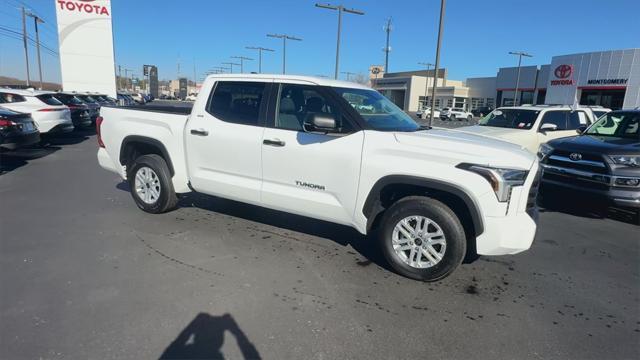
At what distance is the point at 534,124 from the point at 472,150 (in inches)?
292

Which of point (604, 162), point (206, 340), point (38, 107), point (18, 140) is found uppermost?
point (38, 107)

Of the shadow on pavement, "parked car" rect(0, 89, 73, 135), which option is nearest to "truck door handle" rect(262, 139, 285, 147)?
the shadow on pavement

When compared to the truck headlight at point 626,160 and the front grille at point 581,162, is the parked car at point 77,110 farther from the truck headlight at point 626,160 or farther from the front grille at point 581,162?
the truck headlight at point 626,160

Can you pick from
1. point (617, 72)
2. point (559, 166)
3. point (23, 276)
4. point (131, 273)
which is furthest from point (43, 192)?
point (617, 72)

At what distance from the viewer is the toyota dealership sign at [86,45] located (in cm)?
2988

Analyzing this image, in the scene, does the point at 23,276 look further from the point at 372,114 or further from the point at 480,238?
the point at 480,238

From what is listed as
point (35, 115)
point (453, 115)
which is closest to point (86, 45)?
point (35, 115)

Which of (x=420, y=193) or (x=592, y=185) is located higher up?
(x=420, y=193)

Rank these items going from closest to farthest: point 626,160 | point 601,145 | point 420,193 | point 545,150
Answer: point 420,193, point 626,160, point 601,145, point 545,150

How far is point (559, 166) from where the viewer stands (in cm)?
703

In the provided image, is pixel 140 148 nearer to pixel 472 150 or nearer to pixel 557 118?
pixel 472 150

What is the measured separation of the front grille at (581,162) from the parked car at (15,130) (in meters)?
11.1

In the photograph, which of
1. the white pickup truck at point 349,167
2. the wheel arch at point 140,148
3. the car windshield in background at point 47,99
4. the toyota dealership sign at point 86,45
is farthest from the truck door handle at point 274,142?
the toyota dealership sign at point 86,45

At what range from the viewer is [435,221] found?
153 inches
